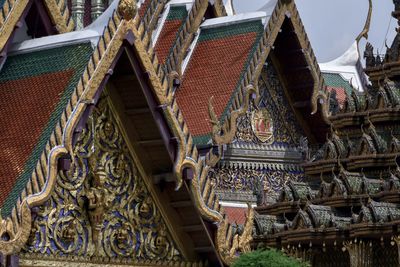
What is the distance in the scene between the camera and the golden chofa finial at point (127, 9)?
47.9 feet

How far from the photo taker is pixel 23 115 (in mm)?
15133

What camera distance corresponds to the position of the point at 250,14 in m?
28.4

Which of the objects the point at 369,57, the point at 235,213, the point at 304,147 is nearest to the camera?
the point at 369,57

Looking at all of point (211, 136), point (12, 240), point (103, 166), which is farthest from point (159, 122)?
point (211, 136)

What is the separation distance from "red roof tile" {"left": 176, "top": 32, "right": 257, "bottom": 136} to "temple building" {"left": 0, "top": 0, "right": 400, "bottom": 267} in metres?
0.03

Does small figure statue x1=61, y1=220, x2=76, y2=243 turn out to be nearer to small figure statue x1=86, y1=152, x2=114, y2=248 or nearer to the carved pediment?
the carved pediment

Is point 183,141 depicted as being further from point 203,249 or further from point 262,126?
point 262,126

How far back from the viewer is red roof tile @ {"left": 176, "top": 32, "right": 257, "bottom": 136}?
27.6 m

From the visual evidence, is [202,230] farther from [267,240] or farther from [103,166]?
[267,240]

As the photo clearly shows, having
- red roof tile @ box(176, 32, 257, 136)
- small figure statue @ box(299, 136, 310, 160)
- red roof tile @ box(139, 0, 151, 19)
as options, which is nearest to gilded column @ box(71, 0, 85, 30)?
red roof tile @ box(139, 0, 151, 19)

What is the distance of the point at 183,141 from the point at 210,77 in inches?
533

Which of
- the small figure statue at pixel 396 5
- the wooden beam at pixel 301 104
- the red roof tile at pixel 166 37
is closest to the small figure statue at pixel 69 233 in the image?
the small figure statue at pixel 396 5

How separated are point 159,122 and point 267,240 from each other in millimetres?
9350

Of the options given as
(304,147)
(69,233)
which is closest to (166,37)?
(304,147)
